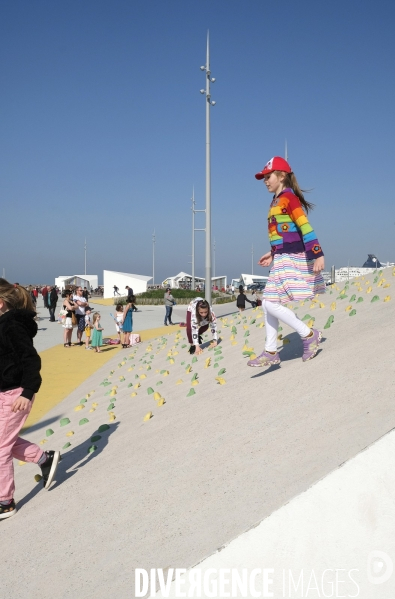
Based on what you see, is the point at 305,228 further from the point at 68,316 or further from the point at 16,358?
the point at 68,316

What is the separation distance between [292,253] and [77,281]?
213ft

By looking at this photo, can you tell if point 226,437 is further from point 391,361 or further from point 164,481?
point 391,361

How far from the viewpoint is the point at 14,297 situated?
4086 mm

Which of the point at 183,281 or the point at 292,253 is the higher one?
the point at 292,253

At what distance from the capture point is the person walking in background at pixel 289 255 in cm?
493

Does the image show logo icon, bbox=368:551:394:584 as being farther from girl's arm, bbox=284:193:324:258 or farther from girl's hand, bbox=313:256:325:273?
girl's arm, bbox=284:193:324:258

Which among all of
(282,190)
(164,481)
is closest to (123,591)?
(164,481)

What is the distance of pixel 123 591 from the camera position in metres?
2.51

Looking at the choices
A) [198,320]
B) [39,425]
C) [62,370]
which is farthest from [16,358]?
[62,370]

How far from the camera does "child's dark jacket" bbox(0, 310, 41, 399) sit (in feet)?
12.5

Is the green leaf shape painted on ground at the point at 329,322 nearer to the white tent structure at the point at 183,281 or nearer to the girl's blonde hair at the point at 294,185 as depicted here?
the girl's blonde hair at the point at 294,185

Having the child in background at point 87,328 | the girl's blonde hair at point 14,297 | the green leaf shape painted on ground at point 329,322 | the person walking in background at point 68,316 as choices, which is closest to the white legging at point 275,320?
the green leaf shape painted on ground at point 329,322

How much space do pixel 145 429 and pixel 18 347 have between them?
63.2 inches

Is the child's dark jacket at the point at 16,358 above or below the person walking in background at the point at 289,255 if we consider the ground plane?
below
